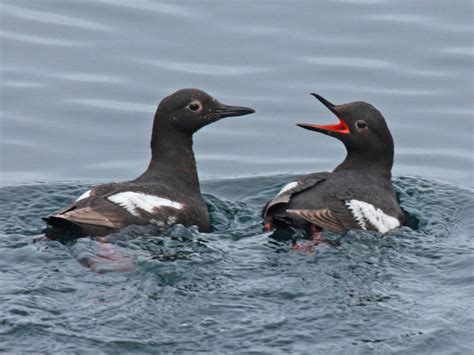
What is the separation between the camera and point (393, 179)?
48.8ft

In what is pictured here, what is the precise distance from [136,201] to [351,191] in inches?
83.0

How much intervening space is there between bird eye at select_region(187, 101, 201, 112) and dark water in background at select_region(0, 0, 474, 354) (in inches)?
44.4

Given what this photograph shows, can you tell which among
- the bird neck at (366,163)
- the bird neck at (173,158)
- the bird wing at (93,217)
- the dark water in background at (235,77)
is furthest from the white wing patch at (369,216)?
the dark water in background at (235,77)

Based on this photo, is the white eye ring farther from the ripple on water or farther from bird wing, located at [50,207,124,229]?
bird wing, located at [50,207,124,229]

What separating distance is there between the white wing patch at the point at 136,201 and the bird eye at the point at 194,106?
1271 mm

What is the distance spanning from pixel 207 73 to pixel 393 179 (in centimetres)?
359

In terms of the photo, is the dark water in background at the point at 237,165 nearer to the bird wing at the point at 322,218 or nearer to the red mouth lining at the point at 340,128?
the bird wing at the point at 322,218

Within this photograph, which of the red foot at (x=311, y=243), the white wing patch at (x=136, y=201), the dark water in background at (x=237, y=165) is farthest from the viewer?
the white wing patch at (x=136, y=201)

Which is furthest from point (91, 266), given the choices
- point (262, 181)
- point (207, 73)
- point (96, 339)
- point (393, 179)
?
point (207, 73)

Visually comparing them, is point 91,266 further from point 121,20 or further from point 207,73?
point 121,20

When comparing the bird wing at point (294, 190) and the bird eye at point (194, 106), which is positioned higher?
the bird eye at point (194, 106)

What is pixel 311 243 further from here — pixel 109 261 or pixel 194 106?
pixel 194 106

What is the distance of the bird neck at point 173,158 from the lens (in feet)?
43.7

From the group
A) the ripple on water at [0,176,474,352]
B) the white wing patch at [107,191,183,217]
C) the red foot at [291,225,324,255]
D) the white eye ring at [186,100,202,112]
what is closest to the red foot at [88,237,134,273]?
the ripple on water at [0,176,474,352]
